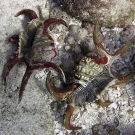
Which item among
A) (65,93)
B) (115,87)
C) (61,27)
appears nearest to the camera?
(65,93)

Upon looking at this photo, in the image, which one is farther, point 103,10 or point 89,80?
point 103,10

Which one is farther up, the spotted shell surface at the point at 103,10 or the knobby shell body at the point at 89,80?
the spotted shell surface at the point at 103,10

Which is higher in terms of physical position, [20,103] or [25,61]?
[25,61]

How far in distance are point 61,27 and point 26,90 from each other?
0.79m

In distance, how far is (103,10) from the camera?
2838 millimetres

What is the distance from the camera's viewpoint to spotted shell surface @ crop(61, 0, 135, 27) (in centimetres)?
282

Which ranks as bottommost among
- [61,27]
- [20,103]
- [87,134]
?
[87,134]

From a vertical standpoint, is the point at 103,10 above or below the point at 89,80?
above

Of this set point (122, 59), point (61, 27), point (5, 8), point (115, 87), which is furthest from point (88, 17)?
point (5, 8)

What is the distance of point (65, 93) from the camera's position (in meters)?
2.69

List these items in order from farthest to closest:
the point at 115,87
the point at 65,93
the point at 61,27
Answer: the point at 61,27, the point at 115,87, the point at 65,93

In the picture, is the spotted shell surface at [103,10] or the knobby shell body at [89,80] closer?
the knobby shell body at [89,80]

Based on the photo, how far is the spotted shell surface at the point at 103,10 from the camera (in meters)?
2.82

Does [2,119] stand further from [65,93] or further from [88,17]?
[88,17]
